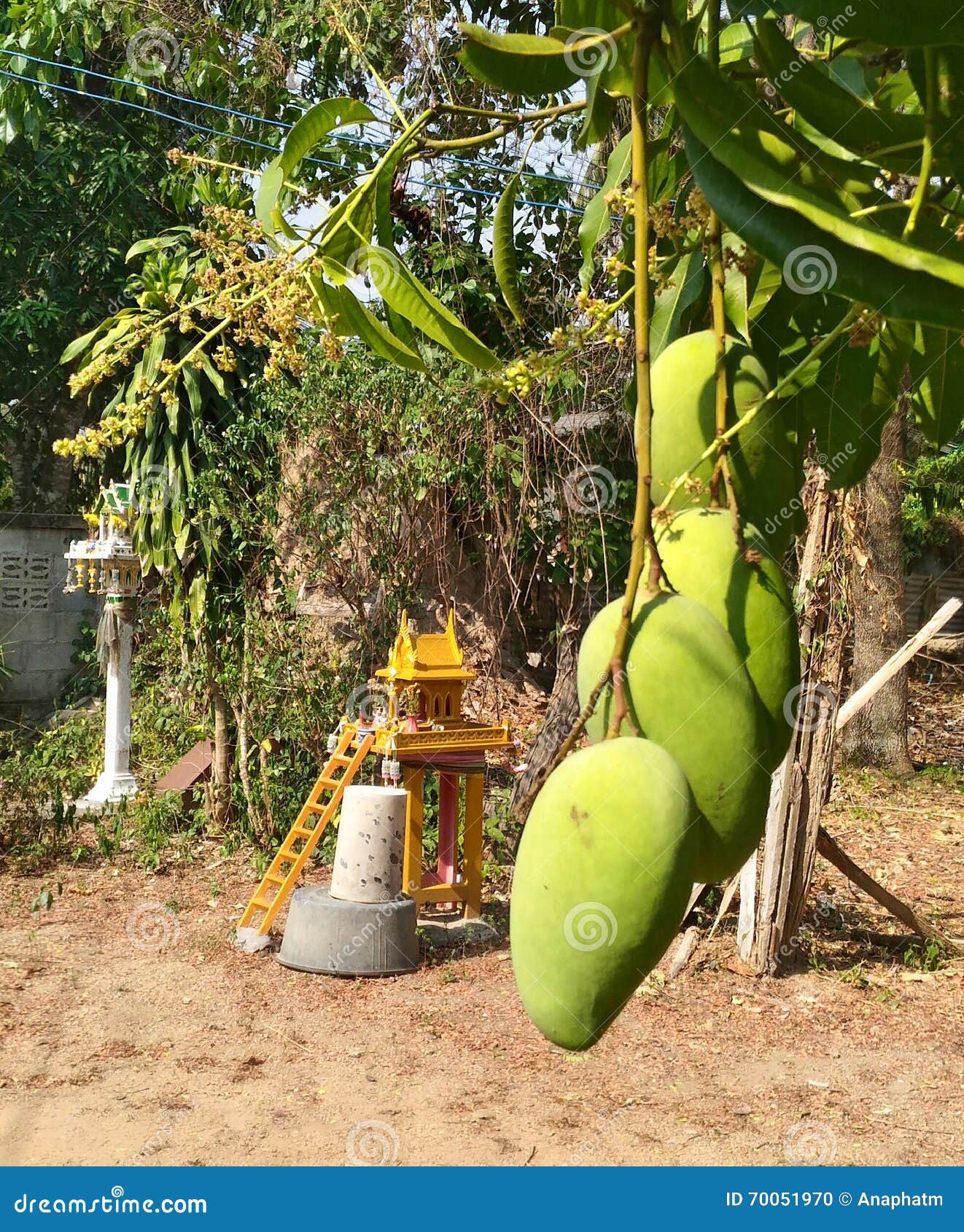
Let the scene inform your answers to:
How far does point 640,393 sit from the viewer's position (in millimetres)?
392

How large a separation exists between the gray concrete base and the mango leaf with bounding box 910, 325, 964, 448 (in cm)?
357

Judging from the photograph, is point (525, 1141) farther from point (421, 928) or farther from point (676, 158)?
point (676, 158)

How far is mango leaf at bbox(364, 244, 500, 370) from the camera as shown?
1.95 ft

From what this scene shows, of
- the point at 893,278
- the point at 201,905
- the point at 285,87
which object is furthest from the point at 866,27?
the point at 285,87

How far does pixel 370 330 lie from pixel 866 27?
0.31 meters

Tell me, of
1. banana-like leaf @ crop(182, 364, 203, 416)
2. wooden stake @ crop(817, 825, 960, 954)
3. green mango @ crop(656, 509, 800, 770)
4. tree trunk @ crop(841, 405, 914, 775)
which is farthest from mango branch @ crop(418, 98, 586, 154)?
tree trunk @ crop(841, 405, 914, 775)

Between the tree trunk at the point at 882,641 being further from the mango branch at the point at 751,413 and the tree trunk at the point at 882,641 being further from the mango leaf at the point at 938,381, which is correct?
the mango branch at the point at 751,413

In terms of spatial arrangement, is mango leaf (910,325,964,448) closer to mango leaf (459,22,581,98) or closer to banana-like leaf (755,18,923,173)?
banana-like leaf (755,18,923,173)

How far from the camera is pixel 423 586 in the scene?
241 inches

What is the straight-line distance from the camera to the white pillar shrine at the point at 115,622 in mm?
5848

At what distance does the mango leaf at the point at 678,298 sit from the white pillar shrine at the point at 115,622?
5.39 metres

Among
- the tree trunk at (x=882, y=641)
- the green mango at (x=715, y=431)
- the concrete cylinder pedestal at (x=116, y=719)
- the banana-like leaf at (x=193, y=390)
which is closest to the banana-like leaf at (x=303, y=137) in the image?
the green mango at (x=715, y=431)

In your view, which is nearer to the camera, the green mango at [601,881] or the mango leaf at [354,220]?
the green mango at [601,881]

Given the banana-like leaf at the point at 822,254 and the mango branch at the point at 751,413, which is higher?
the banana-like leaf at the point at 822,254
